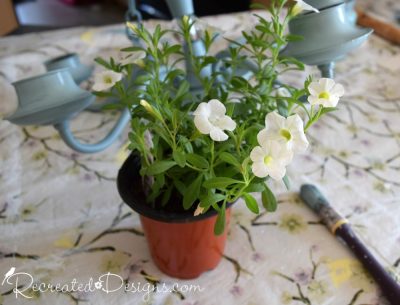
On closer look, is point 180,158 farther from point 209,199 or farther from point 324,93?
point 324,93

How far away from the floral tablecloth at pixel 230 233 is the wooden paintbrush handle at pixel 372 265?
12 millimetres

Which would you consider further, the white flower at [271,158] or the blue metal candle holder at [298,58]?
the blue metal candle holder at [298,58]

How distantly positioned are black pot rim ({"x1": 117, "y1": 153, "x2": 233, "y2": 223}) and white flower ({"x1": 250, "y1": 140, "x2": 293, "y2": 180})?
0.12 m

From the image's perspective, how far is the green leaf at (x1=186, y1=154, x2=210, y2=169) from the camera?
1.32 feet

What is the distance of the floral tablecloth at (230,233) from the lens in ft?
1.67

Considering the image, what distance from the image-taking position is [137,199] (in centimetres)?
47

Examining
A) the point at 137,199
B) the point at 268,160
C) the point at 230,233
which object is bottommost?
the point at 230,233

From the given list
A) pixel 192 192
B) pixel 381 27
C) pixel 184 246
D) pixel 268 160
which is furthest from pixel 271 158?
pixel 381 27

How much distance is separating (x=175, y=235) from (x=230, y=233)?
0.14m

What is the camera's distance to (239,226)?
1.97 ft

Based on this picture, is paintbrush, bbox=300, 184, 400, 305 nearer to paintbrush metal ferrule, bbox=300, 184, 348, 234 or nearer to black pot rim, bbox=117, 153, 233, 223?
paintbrush metal ferrule, bbox=300, 184, 348, 234

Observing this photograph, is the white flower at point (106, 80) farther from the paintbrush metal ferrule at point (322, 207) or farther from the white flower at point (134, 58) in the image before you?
the paintbrush metal ferrule at point (322, 207)

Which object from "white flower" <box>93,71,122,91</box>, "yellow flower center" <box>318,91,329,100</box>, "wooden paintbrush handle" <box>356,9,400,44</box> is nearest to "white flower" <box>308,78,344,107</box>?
"yellow flower center" <box>318,91,329,100</box>

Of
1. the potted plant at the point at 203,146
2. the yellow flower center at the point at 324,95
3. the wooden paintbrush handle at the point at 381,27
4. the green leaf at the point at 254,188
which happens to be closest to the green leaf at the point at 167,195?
the potted plant at the point at 203,146
